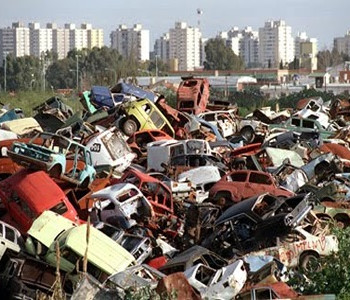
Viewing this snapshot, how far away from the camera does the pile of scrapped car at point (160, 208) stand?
662 inches

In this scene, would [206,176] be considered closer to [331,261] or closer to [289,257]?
[289,257]

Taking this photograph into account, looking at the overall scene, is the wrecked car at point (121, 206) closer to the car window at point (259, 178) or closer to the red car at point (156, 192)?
the red car at point (156, 192)

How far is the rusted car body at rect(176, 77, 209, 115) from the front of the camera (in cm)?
3641

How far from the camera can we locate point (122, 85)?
1469 inches

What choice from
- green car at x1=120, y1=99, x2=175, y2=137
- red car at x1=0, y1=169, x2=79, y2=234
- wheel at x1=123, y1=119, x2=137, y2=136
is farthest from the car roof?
green car at x1=120, y1=99, x2=175, y2=137

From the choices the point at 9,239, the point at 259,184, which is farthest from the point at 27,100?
the point at 9,239

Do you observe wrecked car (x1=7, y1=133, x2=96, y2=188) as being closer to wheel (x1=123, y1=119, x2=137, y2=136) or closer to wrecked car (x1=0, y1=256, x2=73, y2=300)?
wrecked car (x1=0, y1=256, x2=73, y2=300)

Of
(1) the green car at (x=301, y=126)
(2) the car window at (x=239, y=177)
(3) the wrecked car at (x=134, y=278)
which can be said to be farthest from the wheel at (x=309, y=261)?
(1) the green car at (x=301, y=126)

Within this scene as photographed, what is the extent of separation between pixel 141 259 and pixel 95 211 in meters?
2.67

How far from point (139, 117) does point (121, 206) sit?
1032 centimetres

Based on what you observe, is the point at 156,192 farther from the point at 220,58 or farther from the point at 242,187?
the point at 220,58

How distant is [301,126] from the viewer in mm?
34406

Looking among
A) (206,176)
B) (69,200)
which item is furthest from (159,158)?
(69,200)

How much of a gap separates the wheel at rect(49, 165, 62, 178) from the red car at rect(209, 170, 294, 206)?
360cm
